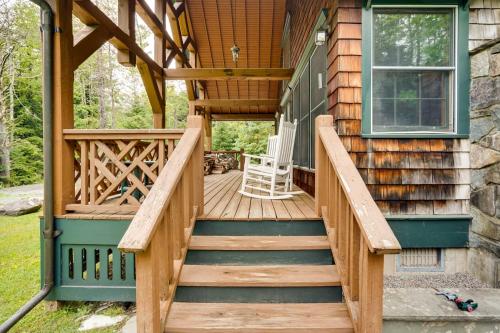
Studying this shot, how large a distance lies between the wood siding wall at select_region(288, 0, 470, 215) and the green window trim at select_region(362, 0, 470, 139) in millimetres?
54

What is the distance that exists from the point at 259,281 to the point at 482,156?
2.41 m

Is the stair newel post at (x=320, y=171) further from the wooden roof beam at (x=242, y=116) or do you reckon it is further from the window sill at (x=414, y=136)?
the wooden roof beam at (x=242, y=116)

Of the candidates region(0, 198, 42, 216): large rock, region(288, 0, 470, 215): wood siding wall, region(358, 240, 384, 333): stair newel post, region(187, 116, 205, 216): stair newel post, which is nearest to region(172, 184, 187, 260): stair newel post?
region(187, 116, 205, 216): stair newel post

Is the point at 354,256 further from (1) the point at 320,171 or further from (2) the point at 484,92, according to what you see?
(2) the point at 484,92

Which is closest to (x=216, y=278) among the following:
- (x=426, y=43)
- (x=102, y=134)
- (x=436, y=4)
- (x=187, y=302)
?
(x=187, y=302)

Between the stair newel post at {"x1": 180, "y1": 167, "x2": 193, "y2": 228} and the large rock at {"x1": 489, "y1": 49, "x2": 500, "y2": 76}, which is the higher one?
the large rock at {"x1": 489, "y1": 49, "x2": 500, "y2": 76}

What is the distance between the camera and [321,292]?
1.95 meters

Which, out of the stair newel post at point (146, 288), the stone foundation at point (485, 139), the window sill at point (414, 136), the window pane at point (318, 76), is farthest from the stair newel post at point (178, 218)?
the stone foundation at point (485, 139)

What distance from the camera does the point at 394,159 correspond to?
280 centimetres

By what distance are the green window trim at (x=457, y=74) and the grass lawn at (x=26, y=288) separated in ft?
9.76

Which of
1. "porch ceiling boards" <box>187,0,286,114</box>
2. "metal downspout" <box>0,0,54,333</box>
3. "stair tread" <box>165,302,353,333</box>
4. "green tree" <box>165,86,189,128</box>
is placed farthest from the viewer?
"green tree" <box>165,86,189,128</box>

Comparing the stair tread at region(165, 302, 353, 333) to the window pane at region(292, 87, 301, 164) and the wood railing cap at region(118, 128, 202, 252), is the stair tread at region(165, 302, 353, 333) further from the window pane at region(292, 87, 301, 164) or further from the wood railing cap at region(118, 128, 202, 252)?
the window pane at region(292, 87, 301, 164)

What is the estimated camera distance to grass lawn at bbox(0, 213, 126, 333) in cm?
237

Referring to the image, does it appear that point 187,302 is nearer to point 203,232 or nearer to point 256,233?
point 203,232
